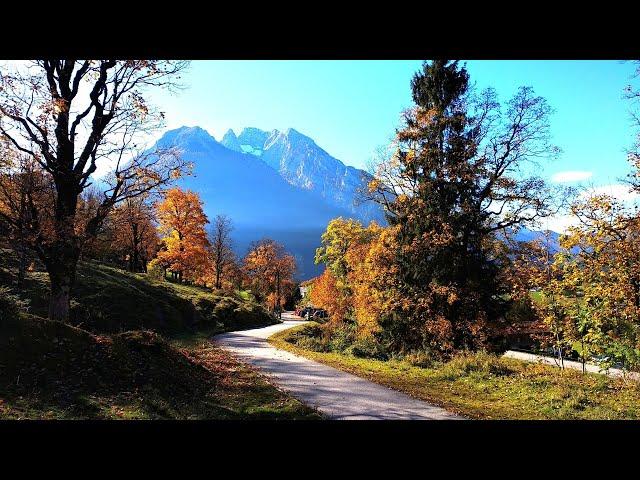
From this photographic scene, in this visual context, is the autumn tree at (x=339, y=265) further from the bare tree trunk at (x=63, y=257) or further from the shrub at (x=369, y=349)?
the bare tree trunk at (x=63, y=257)

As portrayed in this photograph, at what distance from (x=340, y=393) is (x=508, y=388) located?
17.2ft

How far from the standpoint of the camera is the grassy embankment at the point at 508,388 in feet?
33.4

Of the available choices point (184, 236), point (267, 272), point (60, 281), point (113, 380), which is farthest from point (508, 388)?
point (267, 272)

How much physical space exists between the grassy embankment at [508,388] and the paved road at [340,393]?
2.14 feet

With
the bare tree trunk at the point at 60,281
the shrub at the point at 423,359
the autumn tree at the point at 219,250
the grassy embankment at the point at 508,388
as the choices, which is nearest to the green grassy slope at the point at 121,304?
the bare tree trunk at the point at 60,281

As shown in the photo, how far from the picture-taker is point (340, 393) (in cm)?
1192

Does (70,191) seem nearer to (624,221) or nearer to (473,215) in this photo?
(624,221)

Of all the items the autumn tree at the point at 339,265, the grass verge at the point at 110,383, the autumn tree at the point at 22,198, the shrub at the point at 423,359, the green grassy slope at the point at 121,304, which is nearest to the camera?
the grass verge at the point at 110,383

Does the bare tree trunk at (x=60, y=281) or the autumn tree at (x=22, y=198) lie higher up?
the autumn tree at (x=22, y=198)

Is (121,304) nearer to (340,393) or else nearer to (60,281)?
(60,281)
